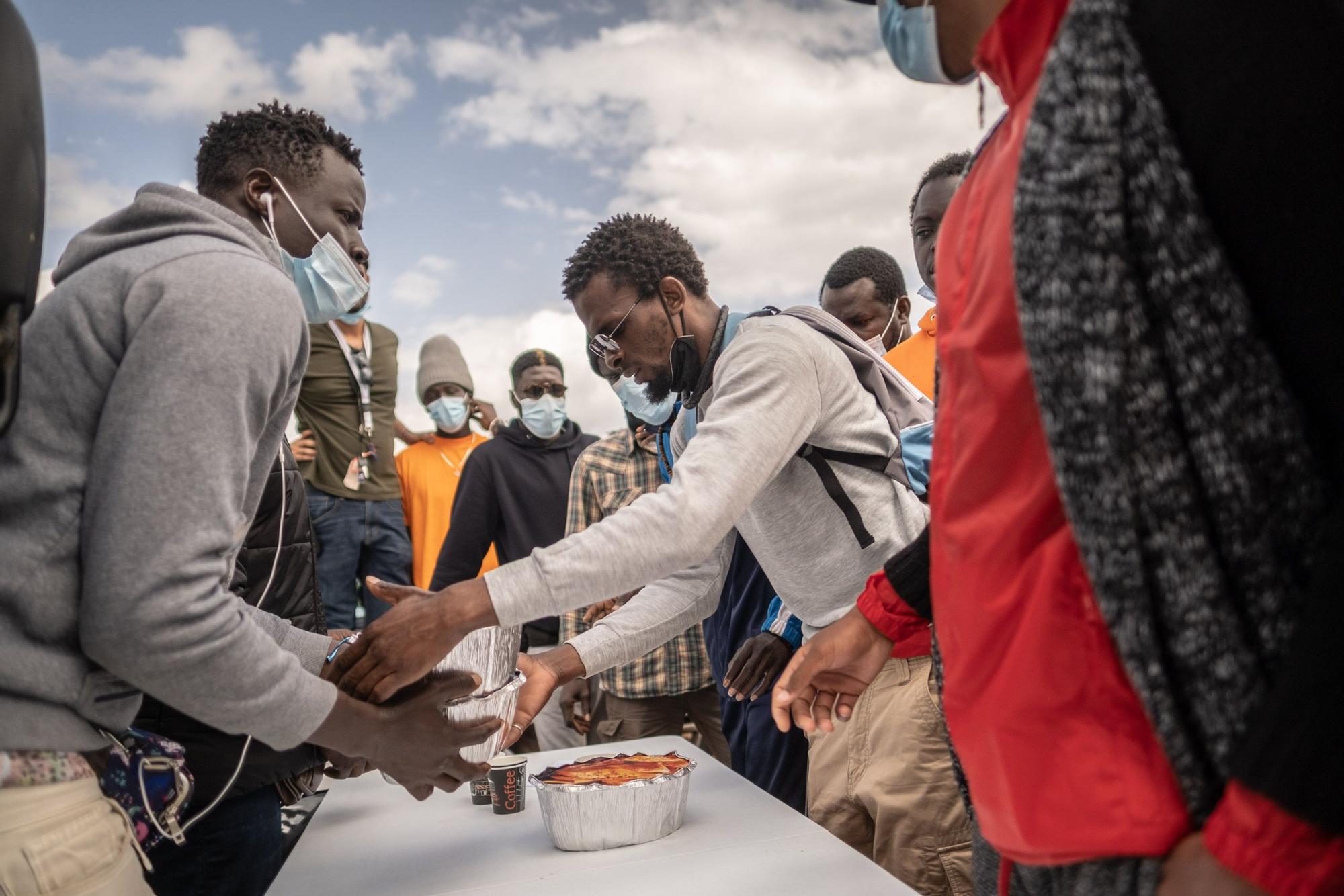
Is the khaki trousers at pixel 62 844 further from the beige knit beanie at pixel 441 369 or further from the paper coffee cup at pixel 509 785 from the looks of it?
the beige knit beanie at pixel 441 369

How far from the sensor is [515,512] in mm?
3709

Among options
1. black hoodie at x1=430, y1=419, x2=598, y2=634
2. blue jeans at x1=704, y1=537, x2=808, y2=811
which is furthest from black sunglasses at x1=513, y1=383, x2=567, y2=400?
blue jeans at x1=704, y1=537, x2=808, y2=811

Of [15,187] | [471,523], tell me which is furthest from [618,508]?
[15,187]

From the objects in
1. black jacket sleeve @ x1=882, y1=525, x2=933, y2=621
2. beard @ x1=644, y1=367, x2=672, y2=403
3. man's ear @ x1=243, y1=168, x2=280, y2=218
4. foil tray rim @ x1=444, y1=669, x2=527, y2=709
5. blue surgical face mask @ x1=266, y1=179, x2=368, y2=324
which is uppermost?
man's ear @ x1=243, y1=168, x2=280, y2=218

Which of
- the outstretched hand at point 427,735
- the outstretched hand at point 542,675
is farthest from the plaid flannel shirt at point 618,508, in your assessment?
the outstretched hand at point 427,735

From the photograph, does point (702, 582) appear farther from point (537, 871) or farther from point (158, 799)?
point (158, 799)

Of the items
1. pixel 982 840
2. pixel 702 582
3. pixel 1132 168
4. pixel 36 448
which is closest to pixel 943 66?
pixel 1132 168

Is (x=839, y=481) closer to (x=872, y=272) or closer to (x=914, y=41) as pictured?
(x=914, y=41)

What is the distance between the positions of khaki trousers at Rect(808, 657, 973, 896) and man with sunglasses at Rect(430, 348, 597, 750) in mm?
2086

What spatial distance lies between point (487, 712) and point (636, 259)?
3.72 feet

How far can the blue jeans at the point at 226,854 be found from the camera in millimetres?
1479

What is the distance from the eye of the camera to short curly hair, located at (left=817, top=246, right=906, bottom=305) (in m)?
3.62

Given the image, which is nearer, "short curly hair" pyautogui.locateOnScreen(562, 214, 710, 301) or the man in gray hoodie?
the man in gray hoodie

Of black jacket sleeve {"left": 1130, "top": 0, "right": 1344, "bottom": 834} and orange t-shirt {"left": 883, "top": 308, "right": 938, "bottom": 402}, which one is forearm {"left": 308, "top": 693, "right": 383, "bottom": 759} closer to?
black jacket sleeve {"left": 1130, "top": 0, "right": 1344, "bottom": 834}
